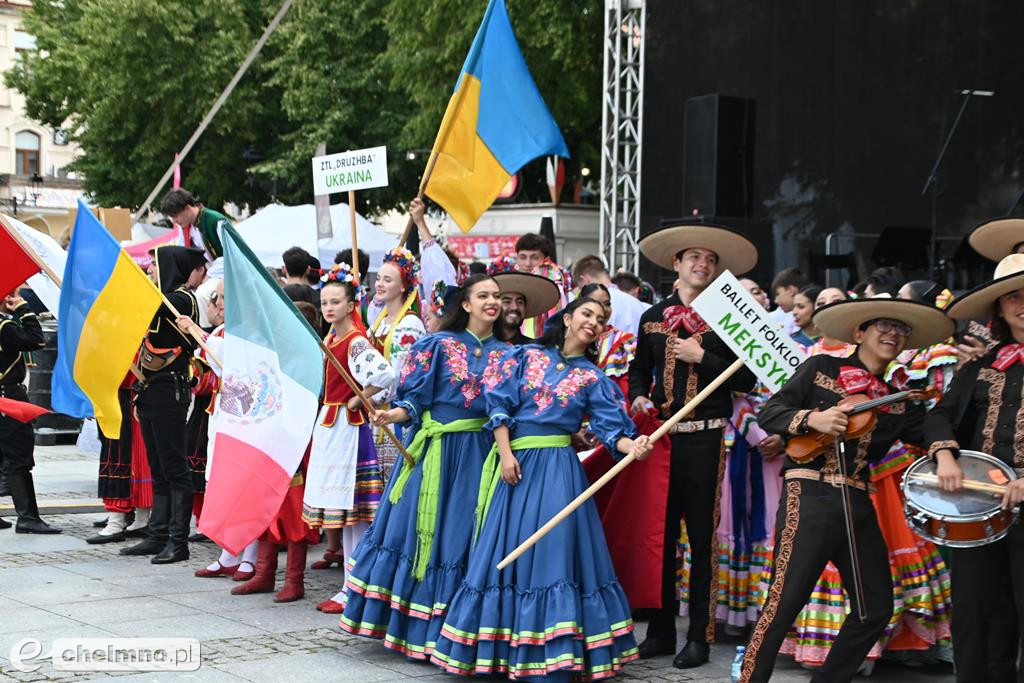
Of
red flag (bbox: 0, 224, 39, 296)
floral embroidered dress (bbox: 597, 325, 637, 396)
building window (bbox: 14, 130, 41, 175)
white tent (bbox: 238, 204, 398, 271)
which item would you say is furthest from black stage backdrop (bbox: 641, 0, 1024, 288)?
building window (bbox: 14, 130, 41, 175)

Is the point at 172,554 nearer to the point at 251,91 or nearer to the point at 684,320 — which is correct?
the point at 684,320

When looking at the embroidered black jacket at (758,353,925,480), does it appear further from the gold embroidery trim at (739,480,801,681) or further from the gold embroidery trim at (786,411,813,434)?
the gold embroidery trim at (739,480,801,681)

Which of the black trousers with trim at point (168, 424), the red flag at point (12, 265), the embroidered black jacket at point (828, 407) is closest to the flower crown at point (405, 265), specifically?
the black trousers with trim at point (168, 424)

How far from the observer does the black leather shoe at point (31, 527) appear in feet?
34.4

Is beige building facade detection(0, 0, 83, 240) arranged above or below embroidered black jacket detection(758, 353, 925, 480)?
above

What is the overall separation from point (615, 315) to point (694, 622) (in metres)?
3.36

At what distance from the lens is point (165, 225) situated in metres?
19.3

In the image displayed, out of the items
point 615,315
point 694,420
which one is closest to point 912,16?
point 615,315

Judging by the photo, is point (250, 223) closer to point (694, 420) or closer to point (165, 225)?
point (165, 225)

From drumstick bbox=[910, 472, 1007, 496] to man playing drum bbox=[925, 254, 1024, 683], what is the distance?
4 cm

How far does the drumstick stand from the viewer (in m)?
5.71

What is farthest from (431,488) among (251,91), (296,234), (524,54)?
(251,91)

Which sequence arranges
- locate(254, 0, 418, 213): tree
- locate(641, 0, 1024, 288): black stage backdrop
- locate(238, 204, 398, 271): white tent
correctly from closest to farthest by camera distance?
locate(641, 0, 1024, 288): black stage backdrop < locate(238, 204, 398, 271): white tent < locate(254, 0, 418, 213): tree

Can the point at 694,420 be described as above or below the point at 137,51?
below
